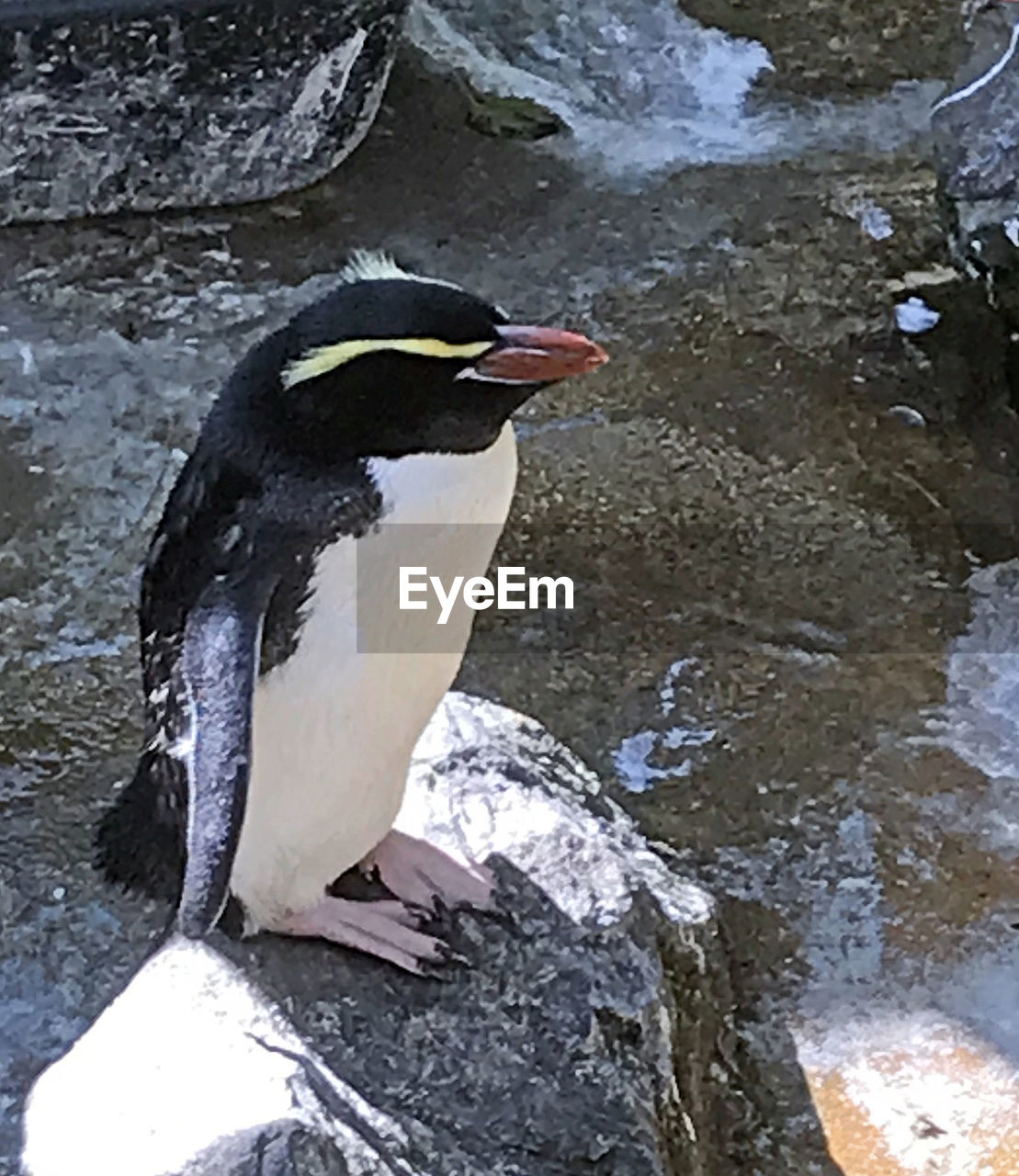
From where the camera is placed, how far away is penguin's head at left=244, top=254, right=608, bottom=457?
116cm

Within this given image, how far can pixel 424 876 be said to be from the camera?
1.49 metres

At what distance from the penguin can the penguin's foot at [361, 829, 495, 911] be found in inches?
5.3

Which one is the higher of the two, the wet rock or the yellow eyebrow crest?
the yellow eyebrow crest

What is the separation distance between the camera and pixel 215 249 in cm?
300

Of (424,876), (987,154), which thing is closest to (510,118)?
(987,154)

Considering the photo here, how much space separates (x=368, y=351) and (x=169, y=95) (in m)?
1.96

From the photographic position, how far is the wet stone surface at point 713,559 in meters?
1.79

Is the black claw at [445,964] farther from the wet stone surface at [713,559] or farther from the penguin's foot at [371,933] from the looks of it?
the wet stone surface at [713,559]

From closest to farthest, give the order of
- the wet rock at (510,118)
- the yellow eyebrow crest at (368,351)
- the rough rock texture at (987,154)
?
the yellow eyebrow crest at (368,351), the rough rock texture at (987,154), the wet rock at (510,118)

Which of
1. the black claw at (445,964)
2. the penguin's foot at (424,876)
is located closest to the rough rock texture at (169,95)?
the penguin's foot at (424,876)

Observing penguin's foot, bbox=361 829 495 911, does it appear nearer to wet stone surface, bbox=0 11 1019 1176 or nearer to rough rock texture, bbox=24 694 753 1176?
rough rock texture, bbox=24 694 753 1176

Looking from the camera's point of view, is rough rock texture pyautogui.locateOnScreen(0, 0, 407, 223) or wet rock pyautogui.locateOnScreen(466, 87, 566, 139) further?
wet rock pyautogui.locateOnScreen(466, 87, 566, 139)

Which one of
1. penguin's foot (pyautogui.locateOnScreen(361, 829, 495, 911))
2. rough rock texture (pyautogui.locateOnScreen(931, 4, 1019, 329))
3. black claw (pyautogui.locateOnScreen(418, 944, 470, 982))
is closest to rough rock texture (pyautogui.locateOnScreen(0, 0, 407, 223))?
rough rock texture (pyautogui.locateOnScreen(931, 4, 1019, 329))

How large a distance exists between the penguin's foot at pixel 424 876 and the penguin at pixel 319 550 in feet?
0.44
